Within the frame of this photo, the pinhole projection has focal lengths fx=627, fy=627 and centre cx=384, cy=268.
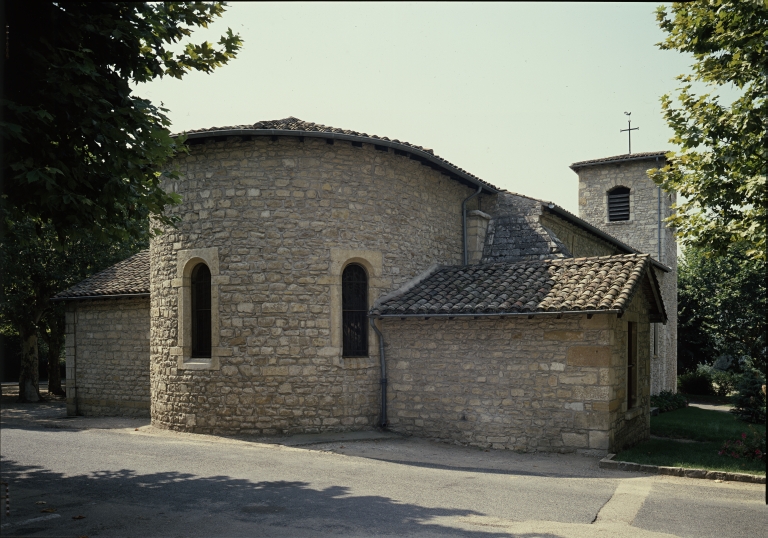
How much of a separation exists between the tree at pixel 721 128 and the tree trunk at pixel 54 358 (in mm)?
22765

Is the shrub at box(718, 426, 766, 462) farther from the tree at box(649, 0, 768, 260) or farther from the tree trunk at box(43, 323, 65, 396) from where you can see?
the tree trunk at box(43, 323, 65, 396)

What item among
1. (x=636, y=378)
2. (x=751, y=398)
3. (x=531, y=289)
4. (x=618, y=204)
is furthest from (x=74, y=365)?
(x=618, y=204)

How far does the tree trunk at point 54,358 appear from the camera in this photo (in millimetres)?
24422

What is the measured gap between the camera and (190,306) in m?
12.8

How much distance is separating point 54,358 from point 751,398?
24.5m

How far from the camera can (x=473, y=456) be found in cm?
1055

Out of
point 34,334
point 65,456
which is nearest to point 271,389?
point 65,456

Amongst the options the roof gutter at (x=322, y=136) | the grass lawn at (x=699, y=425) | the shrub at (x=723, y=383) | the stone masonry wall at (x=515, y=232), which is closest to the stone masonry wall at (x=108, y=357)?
the roof gutter at (x=322, y=136)

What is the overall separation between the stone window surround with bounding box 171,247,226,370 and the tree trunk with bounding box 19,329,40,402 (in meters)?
11.7

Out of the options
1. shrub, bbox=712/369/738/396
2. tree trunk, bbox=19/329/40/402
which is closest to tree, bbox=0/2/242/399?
tree trunk, bbox=19/329/40/402

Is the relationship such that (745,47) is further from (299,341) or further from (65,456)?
(65,456)

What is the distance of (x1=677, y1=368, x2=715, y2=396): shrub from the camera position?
2780 cm

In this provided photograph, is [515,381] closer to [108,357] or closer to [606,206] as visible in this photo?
[108,357]

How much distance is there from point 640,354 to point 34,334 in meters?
20.0
